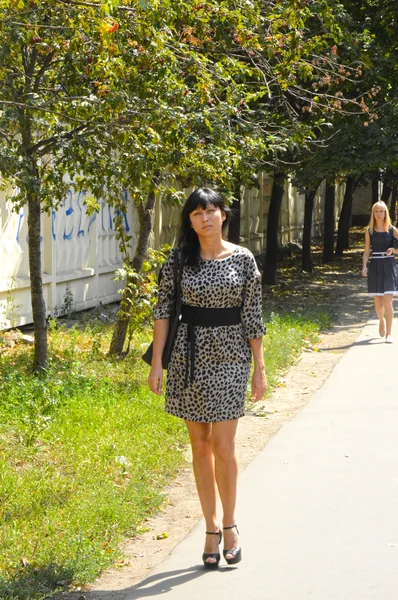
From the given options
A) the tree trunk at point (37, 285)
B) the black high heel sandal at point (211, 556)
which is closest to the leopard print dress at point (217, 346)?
the black high heel sandal at point (211, 556)

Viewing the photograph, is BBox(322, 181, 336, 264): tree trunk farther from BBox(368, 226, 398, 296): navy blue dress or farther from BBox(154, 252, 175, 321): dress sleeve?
BBox(154, 252, 175, 321): dress sleeve

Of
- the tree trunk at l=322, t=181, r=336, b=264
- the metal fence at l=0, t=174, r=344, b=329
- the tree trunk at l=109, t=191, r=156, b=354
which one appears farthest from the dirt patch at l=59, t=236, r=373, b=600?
the tree trunk at l=322, t=181, r=336, b=264

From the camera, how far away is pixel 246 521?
574 centimetres

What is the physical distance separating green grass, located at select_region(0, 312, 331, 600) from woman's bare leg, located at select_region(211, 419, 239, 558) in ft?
2.09

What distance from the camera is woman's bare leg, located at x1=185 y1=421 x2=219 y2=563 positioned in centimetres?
510

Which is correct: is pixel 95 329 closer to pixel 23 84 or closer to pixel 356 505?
pixel 23 84

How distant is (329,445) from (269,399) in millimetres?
2281

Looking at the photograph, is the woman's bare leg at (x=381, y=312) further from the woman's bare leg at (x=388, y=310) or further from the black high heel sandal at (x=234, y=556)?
the black high heel sandal at (x=234, y=556)

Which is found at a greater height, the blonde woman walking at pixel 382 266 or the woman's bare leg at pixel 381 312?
the blonde woman walking at pixel 382 266

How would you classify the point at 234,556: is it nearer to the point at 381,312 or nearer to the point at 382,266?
the point at 381,312

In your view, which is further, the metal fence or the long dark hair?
the metal fence

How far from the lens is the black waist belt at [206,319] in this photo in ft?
16.6

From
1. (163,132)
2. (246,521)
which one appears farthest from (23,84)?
(246,521)

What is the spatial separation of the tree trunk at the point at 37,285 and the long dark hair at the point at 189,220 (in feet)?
14.9
